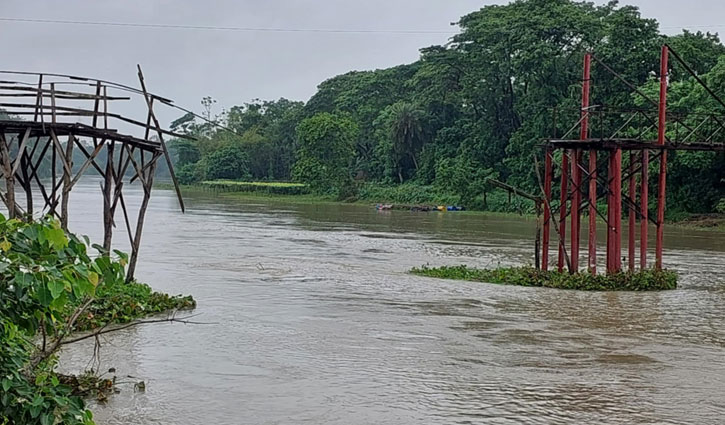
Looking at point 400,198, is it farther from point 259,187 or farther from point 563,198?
point 563,198

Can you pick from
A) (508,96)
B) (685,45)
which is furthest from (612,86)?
(508,96)

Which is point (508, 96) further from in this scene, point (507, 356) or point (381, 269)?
point (507, 356)

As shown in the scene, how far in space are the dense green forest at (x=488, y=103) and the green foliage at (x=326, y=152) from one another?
98 millimetres

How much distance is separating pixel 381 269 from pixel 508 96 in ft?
128

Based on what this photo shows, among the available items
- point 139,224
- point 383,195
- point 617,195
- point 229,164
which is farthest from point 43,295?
point 229,164

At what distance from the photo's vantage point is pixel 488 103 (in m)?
58.8

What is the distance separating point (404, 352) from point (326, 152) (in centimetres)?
5483

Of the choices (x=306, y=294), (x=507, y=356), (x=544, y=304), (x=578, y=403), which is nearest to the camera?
(x=578, y=403)

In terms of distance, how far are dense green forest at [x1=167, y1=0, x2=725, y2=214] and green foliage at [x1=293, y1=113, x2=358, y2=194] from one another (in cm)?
10

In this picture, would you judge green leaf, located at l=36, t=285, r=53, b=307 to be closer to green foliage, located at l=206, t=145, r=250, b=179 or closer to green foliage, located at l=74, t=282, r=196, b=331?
green foliage, located at l=74, t=282, r=196, b=331

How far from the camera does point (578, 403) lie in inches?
356

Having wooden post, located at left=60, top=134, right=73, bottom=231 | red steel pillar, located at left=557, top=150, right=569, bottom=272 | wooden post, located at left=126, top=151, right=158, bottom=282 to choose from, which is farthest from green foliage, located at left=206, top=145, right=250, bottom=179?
wooden post, located at left=60, top=134, right=73, bottom=231

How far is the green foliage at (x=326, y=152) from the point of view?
64.2 m

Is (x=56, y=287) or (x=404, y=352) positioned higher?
(x=56, y=287)
